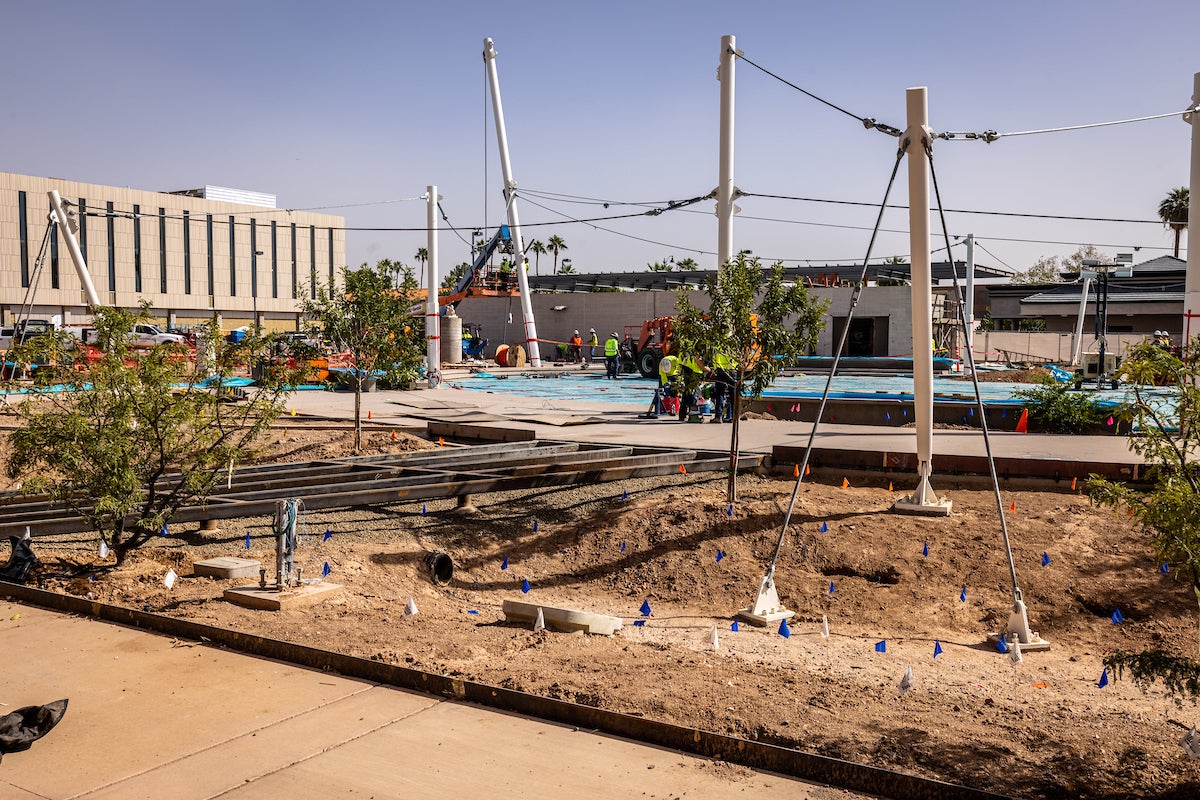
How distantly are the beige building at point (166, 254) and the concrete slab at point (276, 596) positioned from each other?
5971 cm

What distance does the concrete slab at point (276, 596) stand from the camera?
8031 mm

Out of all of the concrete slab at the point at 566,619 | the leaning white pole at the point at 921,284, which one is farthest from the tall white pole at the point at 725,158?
the concrete slab at the point at 566,619

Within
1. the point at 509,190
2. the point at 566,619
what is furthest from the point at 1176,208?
the point at 566,619

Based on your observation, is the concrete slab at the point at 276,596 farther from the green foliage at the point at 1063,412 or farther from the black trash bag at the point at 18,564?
the green foliage at the point at 1063,412

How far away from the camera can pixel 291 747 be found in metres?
5.17

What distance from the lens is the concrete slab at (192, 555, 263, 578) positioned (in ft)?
29.6

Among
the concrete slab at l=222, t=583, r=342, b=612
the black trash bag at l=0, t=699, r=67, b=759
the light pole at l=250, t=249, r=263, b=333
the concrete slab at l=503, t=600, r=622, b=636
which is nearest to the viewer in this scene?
the black trash bag at l=0, t=699, r=67, b=759

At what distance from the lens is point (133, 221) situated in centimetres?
7856

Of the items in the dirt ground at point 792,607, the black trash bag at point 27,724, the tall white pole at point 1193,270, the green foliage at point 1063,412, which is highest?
the tall white pole at point 1193,270

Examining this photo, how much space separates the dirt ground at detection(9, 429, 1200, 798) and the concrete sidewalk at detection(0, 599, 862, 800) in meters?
0.58

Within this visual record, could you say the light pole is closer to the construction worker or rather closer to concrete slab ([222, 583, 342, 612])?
the construction worker

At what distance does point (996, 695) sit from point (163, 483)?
31.2 ft

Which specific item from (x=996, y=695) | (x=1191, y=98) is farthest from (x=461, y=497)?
(x=1191, y=98)

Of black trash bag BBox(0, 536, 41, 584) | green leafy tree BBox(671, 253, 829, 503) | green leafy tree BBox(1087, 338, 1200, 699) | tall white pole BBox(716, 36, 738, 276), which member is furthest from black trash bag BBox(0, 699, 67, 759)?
tall white pole BBox(716, 36, 738, 276)
